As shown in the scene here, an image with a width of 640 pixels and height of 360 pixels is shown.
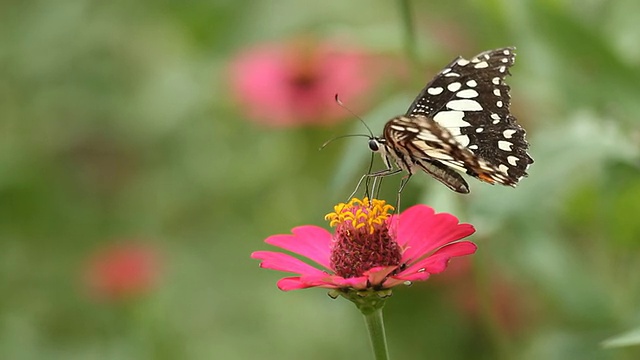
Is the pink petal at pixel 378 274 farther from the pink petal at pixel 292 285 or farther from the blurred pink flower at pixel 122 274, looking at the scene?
the blurred pink flower at pixel 122 274

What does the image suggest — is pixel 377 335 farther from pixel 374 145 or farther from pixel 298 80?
pixel 298 80

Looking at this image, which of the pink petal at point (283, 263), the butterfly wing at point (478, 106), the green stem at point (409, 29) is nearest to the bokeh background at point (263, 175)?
the green stem at point (409, 29)

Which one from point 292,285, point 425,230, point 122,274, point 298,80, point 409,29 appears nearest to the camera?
point 292,285

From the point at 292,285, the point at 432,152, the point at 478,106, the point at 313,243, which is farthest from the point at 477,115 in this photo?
the point at 292,285

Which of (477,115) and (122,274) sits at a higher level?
(122,274)

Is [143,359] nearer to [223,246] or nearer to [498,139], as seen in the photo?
[223,246]
